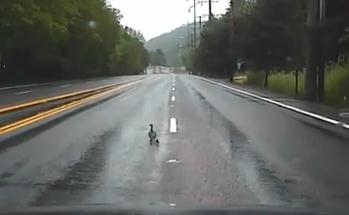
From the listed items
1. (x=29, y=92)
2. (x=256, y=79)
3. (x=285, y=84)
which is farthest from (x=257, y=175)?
(x=256, y=79)

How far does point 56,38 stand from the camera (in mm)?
62094

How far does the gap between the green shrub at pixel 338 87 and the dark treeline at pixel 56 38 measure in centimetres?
2432

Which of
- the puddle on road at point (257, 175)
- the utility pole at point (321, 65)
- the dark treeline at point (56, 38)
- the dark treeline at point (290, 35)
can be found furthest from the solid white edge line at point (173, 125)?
the dark treeline at point (56, 38)

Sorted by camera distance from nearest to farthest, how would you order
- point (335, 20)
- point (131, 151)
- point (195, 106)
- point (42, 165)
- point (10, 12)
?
point (42, 165)
point (131, 151)
point (195, 106)
point (335, 20)
point (10, 12)

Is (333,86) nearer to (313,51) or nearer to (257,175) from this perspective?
(313,51)

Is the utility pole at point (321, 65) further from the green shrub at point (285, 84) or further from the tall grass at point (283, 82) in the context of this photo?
the green shrub at point (285, 84)

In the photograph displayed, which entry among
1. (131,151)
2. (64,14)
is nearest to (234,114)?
(131,151)

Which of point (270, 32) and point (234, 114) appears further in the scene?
point (270, 32)

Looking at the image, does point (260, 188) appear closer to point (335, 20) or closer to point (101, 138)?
point (101, 138)

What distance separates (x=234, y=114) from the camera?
20609mm

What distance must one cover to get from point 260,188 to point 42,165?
12.0ft

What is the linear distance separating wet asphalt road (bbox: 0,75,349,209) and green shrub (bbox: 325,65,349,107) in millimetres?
8621

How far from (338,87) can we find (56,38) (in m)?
39.1

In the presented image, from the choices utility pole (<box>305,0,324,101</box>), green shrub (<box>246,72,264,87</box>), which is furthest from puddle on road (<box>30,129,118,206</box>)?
green shrub (<box>246,72,264,87</box>)
